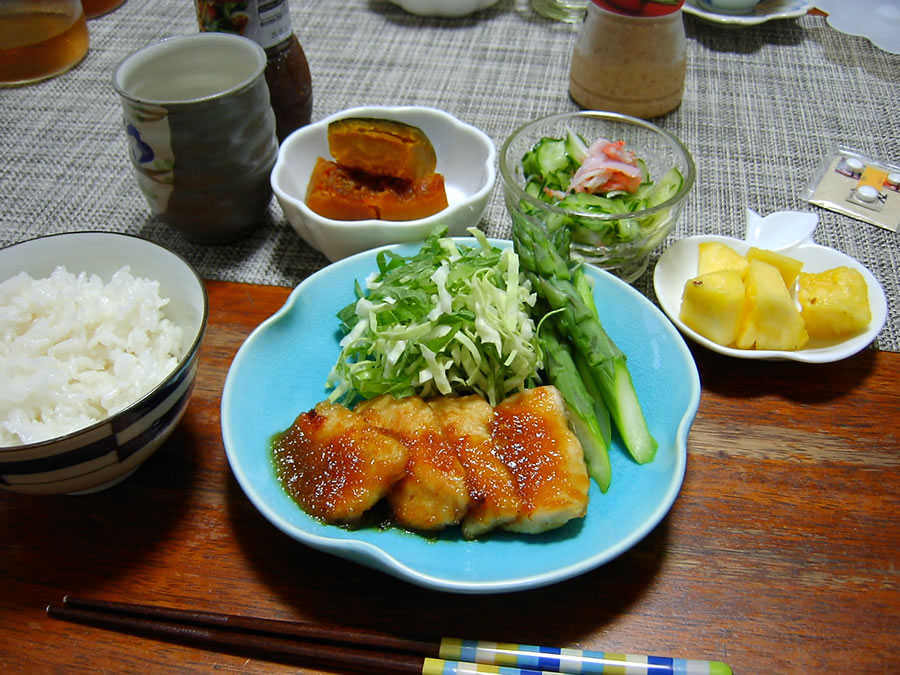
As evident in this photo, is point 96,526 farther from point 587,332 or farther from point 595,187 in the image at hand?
point 595,187

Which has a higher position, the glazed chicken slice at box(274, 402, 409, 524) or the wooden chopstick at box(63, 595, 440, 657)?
the glazed chicken slice at box(274, 402, 409, 524)

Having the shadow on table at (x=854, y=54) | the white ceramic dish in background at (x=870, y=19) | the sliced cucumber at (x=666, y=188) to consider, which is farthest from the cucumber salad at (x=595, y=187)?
the white ceramic dish in background at (x=870, y=19)

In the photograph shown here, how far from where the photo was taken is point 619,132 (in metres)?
2.20

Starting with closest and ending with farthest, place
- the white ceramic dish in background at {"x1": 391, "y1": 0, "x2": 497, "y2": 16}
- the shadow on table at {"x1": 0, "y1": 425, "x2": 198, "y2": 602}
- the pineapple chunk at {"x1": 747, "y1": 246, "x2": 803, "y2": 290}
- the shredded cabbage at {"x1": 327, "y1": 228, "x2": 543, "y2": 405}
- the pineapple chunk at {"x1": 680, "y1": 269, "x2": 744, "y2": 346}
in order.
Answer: the shadow on table at {"x1": 0, "y1": 425, "x2": 198, "y2": 602}
the shredded cabbage at {"x1": 327, "y1": 228, "x2": 543, "y2": 405}
the pineapple chunk at {"x1": 680, "y1": 269, "x2": 744, "y2": 346}
the pineapple chunk at {"x1": 747, "y1": 246, "x2": 803, "y2": 290}
the white ceramic dish in background at {"x1": 391, "y1": 0, "x2": 497, "y2": 16}

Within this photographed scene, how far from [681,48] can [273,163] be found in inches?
62.5

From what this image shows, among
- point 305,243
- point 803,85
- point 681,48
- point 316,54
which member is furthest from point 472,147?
point 803,85

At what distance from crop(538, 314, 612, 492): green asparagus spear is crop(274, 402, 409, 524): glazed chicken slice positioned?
404mm

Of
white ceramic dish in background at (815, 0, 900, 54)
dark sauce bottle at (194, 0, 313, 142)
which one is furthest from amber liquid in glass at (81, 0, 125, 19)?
white ceramic dish in background at (815, 0, 900, 54)

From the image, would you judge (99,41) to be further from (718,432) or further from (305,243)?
(718,432)

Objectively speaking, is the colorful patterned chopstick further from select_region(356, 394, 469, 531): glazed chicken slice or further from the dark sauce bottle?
the dark sauce bottle

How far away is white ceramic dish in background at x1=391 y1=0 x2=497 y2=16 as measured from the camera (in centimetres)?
324

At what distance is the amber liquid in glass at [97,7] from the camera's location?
335 cm

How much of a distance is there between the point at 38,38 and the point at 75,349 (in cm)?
215

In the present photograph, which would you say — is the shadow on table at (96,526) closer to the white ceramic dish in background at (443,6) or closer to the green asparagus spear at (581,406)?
the green asparagus spear at (581,406)
